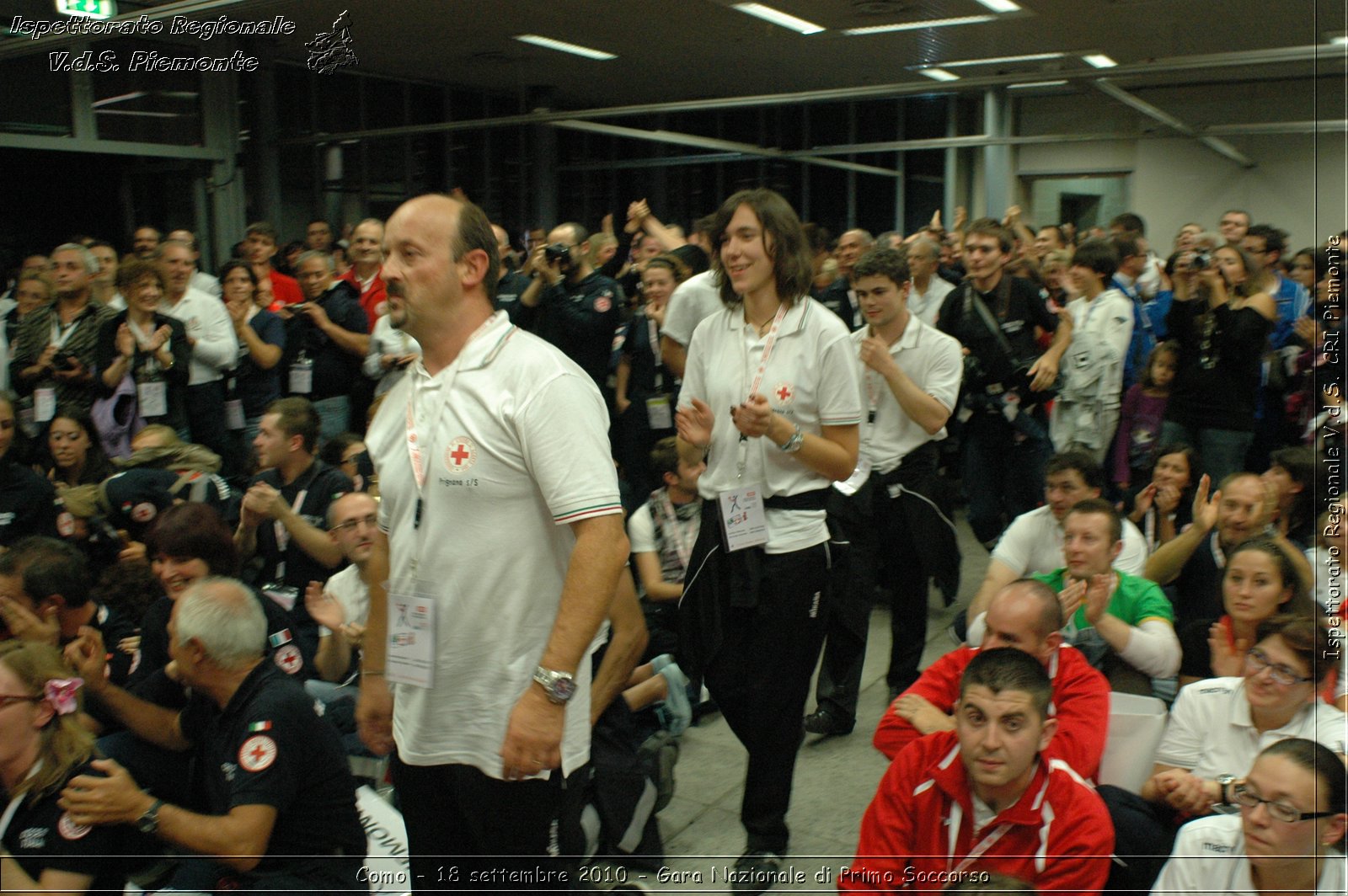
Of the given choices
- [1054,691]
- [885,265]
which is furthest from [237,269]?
[1054,691]

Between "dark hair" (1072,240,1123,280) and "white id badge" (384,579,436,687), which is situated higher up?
"dark hair" (1072,240,1123,280)

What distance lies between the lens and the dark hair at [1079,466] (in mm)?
3488

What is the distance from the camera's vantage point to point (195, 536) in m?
2.98

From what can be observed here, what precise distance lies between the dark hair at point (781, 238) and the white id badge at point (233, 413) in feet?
11.4

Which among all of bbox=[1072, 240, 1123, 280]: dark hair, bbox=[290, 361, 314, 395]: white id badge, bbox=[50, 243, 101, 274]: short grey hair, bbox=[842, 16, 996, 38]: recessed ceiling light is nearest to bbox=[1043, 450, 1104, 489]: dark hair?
bbox=[1072, 240, 1123, 280]: dark hair

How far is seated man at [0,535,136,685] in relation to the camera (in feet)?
9.58

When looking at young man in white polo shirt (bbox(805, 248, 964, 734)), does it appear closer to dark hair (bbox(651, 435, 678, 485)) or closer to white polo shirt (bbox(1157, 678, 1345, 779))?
dark hair (bbox(651, 435, 678, 485))

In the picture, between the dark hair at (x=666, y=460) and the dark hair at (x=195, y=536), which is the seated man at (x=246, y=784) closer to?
the dark hair at (x=195, y=536)

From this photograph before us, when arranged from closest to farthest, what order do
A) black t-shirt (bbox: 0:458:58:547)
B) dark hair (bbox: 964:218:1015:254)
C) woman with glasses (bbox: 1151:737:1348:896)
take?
woman with glasses (bbox: 1151:737:1348:896)
black t-shirt (bbox: 0:458:58:547)
dark hair (bbox: 964:218:1015:254)

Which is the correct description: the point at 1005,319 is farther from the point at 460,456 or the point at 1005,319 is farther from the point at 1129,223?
the point at 460,456

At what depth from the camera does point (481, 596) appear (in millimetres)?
1700

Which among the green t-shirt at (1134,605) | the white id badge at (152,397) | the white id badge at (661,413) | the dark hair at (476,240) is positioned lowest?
the green t-shirt at (1134,605)

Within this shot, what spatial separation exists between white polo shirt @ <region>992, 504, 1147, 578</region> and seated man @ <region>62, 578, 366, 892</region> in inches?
83.9

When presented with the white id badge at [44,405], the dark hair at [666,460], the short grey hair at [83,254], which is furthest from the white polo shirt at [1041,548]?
the short grey hair at [83,254]
